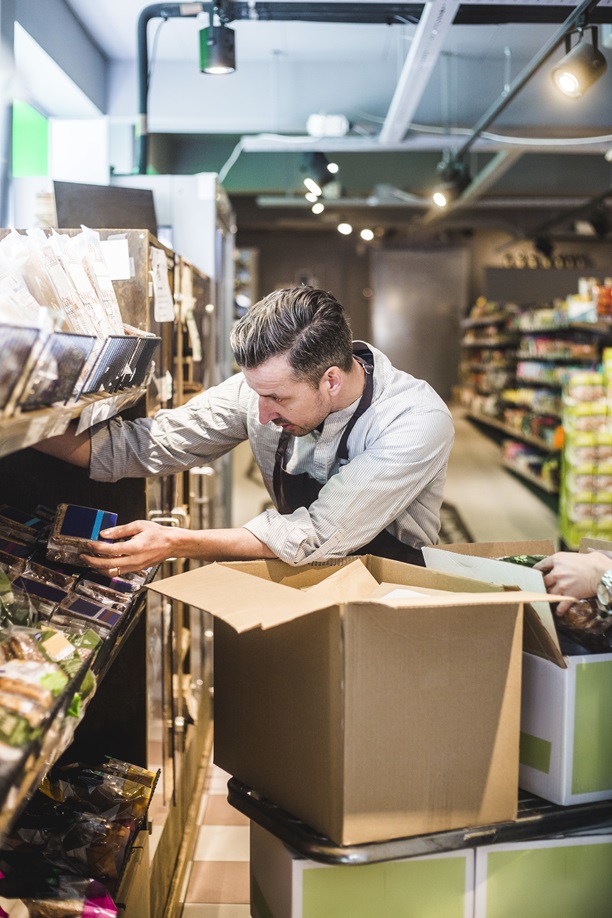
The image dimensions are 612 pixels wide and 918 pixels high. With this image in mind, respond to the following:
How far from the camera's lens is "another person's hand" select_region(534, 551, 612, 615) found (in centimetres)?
181

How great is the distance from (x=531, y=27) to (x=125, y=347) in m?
5.79

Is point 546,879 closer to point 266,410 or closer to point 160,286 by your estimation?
point 266,410

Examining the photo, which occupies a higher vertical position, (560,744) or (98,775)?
(560,744)

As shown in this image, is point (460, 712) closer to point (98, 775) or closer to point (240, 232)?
point (98, 775)

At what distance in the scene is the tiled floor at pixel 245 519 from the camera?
8.90 ft

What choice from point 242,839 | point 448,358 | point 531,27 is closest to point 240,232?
point 448,358

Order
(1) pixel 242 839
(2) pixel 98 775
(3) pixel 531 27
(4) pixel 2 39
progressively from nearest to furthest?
1. (2) pixel 98 775
2. (1) pixel 242 839
3. (4) pixel 2 39
4. (3) pixel 531 27

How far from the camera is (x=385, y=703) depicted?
1557mm

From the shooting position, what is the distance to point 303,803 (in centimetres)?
165

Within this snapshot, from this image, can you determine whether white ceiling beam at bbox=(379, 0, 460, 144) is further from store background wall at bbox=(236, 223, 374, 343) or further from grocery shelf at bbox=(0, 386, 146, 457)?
store background wall at bbox=(236, 223, 374, 343)

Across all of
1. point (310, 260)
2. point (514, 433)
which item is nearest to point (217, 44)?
point (514, 433)

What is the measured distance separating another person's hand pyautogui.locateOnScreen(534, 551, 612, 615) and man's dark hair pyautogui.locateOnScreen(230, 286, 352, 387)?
0.68m

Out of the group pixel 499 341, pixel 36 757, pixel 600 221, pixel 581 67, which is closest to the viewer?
pixel 36 757

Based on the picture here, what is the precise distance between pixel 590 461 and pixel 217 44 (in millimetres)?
4165
